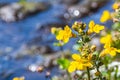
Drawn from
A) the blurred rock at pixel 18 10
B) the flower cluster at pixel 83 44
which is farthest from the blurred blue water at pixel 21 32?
the flower cluster at pixel 83 44

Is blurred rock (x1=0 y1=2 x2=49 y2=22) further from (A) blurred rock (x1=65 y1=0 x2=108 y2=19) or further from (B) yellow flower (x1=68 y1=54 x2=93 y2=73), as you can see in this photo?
(B) yellow flower (x1=68 y1=54 x2=93 y2=73)

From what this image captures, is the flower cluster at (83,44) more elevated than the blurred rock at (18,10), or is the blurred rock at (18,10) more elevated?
the blurred rock at (18,10)

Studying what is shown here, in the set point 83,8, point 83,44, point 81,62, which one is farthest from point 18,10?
point 81,62

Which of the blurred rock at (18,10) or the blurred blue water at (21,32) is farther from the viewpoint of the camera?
the blurred rock at (18,10)

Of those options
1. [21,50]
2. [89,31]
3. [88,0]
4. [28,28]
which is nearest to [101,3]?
[88,0]

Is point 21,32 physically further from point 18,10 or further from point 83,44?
point 83,44

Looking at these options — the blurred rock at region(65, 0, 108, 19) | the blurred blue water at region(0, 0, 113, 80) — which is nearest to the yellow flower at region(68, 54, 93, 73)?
the blurred blue water at region(0, 0, 113, 80)

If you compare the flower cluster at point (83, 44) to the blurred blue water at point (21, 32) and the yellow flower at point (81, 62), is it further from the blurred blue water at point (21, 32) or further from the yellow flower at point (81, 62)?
the blurred blue water at point (21, 32)
